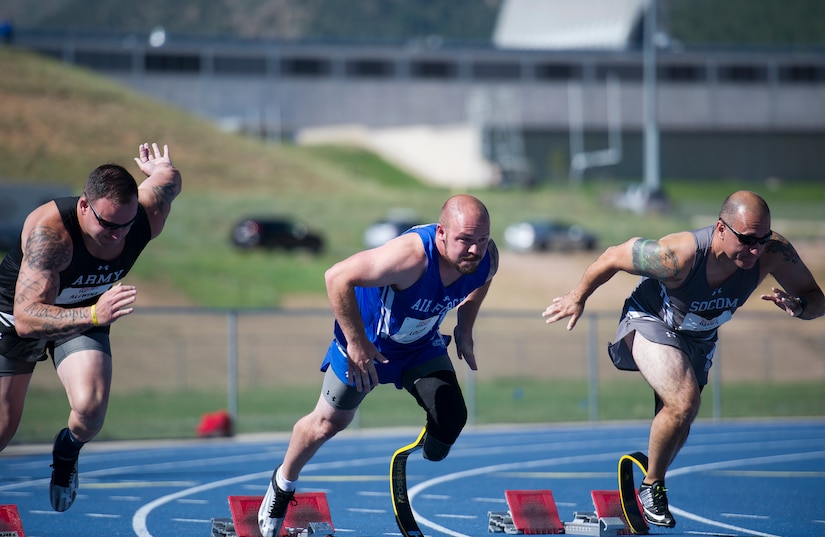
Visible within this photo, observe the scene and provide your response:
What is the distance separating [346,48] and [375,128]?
19.1ft

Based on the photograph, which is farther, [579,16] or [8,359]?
[579,16]

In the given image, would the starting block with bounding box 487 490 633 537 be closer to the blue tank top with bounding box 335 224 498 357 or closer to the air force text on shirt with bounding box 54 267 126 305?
the blue tank top with bounding box 335 224 498 357

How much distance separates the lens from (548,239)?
163 feet

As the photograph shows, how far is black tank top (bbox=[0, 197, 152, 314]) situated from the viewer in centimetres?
755

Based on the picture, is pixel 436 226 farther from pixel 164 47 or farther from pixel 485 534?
pixel 164 47

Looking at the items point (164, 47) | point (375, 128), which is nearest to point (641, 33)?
point (375, 128)

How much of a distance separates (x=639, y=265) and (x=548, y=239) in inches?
1648

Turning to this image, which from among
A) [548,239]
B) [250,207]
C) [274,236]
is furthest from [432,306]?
[250,207]

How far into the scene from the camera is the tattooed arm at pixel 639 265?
314 inches

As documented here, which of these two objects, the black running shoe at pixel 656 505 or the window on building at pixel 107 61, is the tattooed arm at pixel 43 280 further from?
the window on building at pixel 107 61

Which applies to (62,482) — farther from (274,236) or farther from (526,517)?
(274,236)

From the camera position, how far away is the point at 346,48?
80.5 m

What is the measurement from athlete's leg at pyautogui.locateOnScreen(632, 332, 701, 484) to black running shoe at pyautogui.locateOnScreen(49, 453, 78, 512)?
3.96m

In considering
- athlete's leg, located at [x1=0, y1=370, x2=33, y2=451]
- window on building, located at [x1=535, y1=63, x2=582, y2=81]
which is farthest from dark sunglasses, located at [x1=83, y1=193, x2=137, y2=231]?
window on building, located at [x1=535, y1=63, x2=582, y2=81]
